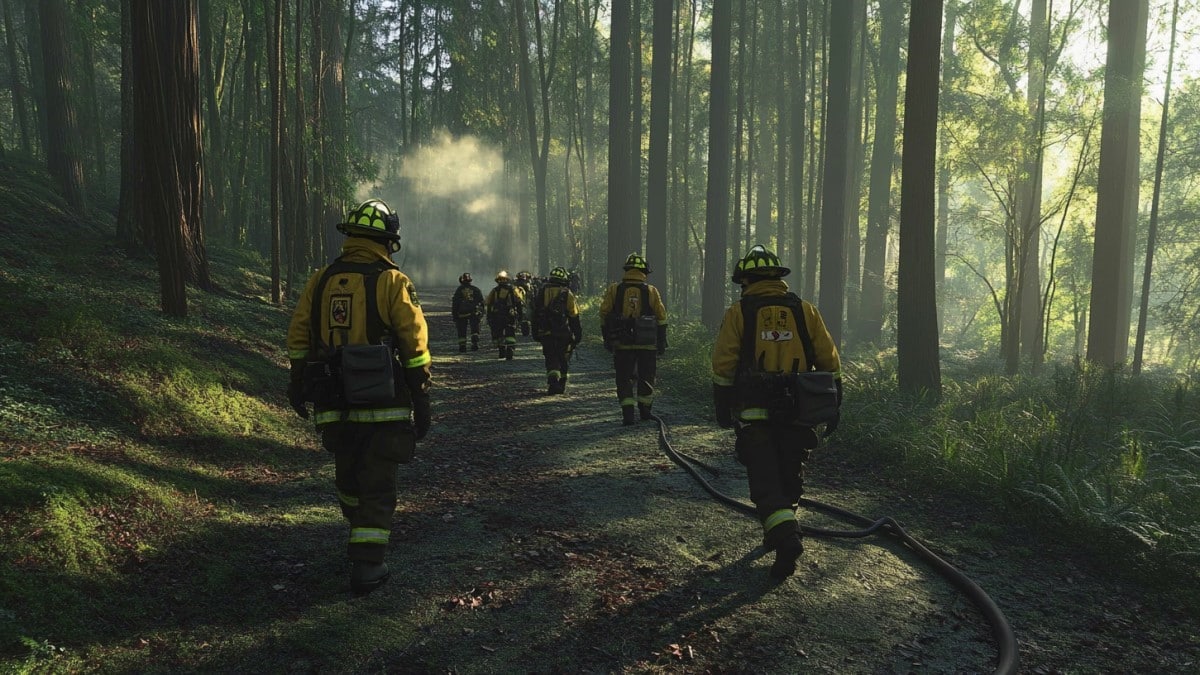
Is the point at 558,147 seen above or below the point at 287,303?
above

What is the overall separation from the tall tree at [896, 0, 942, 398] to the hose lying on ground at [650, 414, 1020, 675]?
4524mm

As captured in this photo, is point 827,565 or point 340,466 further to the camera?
point 827,565

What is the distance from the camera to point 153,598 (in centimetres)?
342

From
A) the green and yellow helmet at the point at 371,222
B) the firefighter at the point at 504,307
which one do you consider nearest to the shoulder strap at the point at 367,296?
the green and yellow helmet at the point at 371,222

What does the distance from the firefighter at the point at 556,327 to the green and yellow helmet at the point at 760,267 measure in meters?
5.84

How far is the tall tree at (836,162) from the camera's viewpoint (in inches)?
637

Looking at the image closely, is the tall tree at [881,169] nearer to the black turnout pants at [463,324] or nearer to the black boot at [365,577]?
the black turnout pants at [463,324]

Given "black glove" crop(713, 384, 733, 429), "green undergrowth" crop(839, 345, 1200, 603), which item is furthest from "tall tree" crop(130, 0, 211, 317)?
"green undergrowth" crop(839, 345, 1200, 603)

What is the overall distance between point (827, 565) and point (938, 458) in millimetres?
2908

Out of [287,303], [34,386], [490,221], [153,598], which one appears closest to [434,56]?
[490,221]

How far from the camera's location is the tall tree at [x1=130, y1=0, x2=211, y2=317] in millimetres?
7254

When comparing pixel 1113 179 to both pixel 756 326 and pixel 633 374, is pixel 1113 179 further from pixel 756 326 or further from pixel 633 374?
pixel 756 326

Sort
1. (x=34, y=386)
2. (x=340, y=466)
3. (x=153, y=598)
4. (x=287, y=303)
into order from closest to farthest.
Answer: (x=153, y=598), (x=340, y=466), (x=34, y=386), (x=287, y=303)

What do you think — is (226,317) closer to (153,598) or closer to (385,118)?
(153,598)
